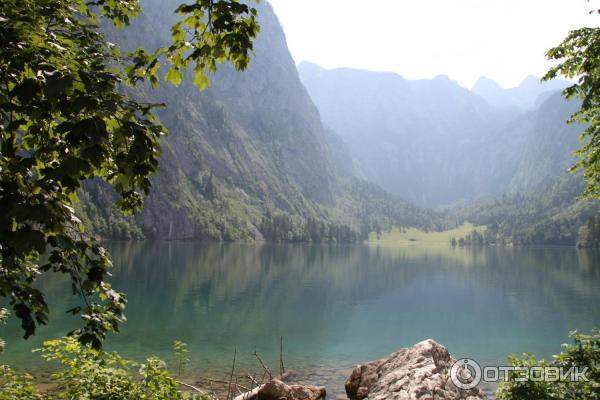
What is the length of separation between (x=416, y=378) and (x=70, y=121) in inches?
565

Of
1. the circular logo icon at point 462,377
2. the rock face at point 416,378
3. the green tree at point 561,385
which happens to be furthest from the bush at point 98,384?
the circular logo icon at point 462,377

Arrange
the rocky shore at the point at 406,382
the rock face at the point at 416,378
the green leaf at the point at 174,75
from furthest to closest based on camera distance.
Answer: the rocky shore at the point at 406,382 → the rock face at the point at 416,378 → the green leaf at the point at 174,75

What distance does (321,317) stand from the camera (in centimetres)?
5775

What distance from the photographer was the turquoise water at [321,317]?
1447 inches

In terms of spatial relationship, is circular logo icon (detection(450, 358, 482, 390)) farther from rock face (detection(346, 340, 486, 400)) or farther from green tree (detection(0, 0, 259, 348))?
green tree (detection(0, 0, 259, 348))

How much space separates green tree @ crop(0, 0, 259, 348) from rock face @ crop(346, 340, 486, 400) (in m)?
11.0

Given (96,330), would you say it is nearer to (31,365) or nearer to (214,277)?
(31,365)

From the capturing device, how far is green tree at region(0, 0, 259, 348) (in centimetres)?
428

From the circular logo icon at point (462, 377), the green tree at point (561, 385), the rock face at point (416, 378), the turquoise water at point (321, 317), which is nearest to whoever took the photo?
the green tree at point (561, 385)

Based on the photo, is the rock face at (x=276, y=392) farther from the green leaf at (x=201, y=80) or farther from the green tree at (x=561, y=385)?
the green leaf at (x=201, y=80)

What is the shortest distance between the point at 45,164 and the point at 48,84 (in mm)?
2051

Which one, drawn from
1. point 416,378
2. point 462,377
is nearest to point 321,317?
point 462,377

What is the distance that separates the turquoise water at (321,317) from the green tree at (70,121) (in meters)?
23.7

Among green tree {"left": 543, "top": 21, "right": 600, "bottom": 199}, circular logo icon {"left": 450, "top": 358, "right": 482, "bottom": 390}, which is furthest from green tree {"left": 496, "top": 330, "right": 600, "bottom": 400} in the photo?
green tree {"left": 543, "top": 21, "right": 600, "bottom": 199}
